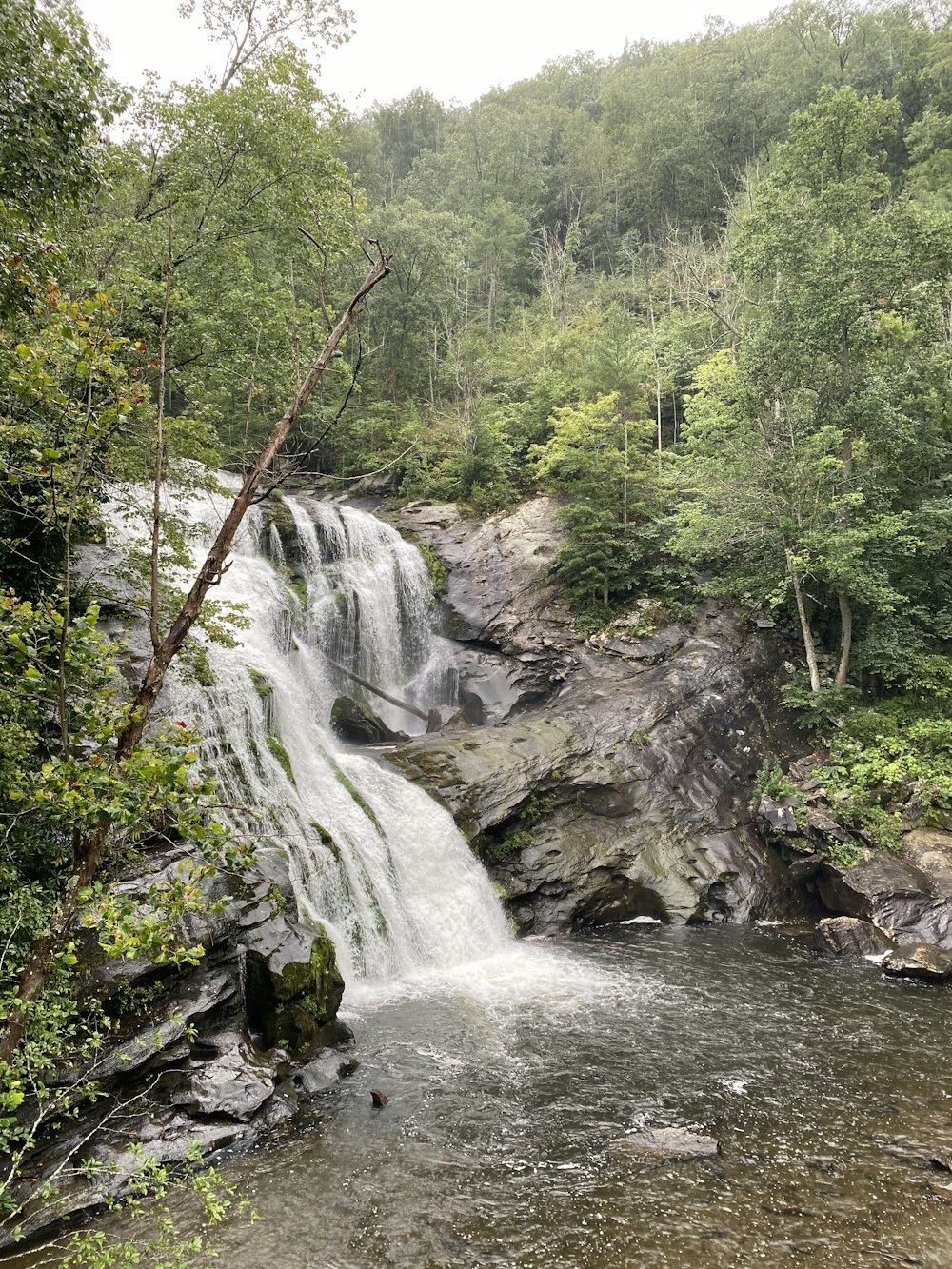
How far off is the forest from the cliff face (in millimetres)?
1035

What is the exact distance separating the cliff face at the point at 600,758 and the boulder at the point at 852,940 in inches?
A: 60.9

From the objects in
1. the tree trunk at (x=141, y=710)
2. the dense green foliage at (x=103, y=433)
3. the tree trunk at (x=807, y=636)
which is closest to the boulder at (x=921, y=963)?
the tree trunk at (x=807, y=636)

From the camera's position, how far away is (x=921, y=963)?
11555 mm

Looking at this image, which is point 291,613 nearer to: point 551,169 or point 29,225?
point 29,225

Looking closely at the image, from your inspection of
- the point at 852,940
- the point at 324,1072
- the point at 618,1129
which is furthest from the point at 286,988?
the point at 852,940

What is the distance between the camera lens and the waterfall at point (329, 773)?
11.5 metres

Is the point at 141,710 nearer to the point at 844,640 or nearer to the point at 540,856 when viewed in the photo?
the point at 540,856

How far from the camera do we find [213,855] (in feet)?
11.5

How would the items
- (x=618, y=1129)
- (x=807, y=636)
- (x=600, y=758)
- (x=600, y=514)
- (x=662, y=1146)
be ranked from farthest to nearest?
(x=600, y=514) < (x=807, y=636) < (x=600, y=758) < (x=618, y=1129) < (x=662, y=1146)

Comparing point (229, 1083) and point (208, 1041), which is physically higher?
point (208, 1041)

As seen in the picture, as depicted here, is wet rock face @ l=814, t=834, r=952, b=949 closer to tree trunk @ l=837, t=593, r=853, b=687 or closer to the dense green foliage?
tree trunk @ l=837, t=593, r=853, b=687

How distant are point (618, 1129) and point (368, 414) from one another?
27.4 meters

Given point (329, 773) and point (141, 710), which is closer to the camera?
point (141, 710)

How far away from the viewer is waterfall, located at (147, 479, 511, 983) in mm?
11547
